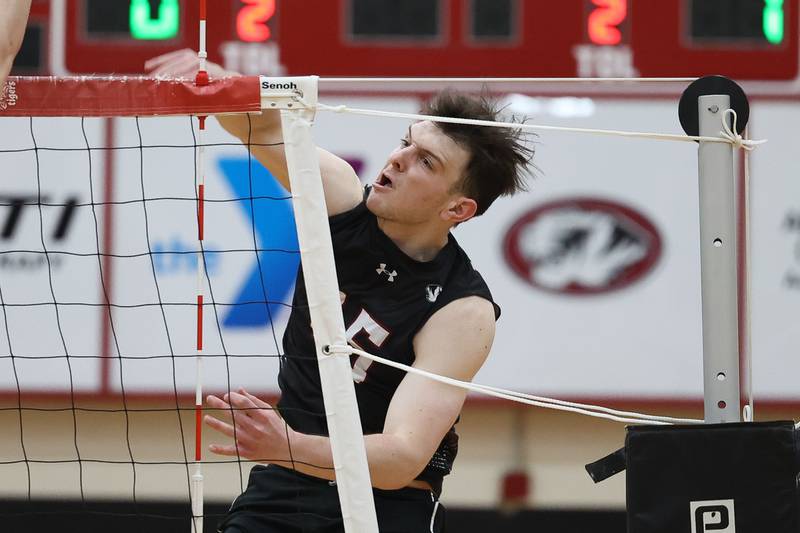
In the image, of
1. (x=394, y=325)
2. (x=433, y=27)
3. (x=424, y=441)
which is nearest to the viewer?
(x=424, y=441)

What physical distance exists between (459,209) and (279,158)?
1.29ft

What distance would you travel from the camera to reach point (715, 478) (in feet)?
7.69

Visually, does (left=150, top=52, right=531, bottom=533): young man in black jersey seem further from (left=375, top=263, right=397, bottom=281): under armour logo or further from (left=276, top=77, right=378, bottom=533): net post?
(left=276, top=77, right=378, bottom=533): net post

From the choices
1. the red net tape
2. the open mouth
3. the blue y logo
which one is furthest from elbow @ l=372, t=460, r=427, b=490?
the blue y logo

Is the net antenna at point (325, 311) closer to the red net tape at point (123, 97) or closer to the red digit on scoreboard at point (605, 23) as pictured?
the red net tape at point (123, 97)

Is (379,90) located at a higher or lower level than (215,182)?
higher

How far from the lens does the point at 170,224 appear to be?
16.0 ft

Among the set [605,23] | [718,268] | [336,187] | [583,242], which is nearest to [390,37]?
[605,23]

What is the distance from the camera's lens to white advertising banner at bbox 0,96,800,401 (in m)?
4.84

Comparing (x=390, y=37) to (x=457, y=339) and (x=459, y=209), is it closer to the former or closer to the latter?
(x=459, y=209)

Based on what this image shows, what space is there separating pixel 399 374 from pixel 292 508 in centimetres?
35

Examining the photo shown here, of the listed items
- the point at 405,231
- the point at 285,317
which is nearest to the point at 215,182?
the point at 285,317

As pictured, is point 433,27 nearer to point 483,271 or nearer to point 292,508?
point 483,271

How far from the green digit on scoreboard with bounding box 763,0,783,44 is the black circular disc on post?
8.26ft
